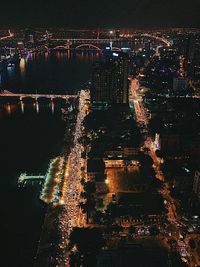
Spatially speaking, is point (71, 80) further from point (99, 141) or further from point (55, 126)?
point (99, 141)

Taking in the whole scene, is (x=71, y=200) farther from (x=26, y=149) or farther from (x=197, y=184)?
(x=26, y=149)

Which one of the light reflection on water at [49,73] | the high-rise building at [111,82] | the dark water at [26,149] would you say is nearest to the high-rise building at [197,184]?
the dark water at [26,149]

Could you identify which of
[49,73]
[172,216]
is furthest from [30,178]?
[49,73]

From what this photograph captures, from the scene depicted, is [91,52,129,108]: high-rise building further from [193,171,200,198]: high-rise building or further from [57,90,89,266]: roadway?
[193,171,200,198]: high-rise building

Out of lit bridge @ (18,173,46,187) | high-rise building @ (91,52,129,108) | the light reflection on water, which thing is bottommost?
lit bridge @ (18,173,46,187)

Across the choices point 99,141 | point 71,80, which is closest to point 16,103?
point 71,80

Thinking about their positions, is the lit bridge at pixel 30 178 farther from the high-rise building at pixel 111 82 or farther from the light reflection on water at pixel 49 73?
the light reflection on water at pixel 49 73

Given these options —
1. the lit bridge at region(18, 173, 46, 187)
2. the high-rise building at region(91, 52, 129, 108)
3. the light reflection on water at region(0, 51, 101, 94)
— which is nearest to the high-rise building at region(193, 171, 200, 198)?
the lit bridge at region(18, 173, 46, 187)
